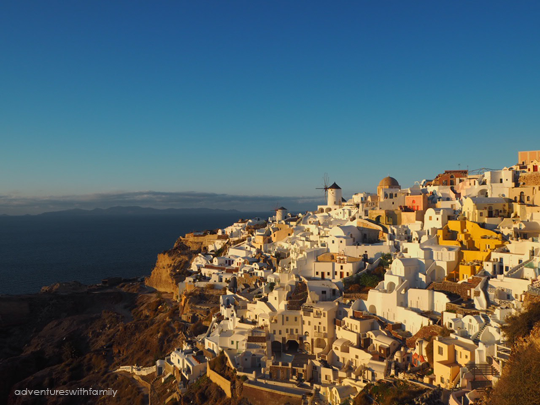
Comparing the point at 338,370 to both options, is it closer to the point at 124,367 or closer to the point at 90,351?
the point at 124,367

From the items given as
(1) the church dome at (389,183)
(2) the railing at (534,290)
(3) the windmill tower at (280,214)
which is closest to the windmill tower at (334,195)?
(1) the church dome at (389,183)

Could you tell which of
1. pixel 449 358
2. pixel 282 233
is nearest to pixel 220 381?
pixel 449 358

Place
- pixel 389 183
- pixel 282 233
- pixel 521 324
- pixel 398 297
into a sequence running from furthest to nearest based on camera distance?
pixel 282 233 < pixel 389 183 < pixel 398 297 < pixel 521 324

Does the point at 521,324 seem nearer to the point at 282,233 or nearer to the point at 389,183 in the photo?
the point at 389,183

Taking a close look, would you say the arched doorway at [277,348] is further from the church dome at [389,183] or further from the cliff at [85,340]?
the church dome at [389,183]

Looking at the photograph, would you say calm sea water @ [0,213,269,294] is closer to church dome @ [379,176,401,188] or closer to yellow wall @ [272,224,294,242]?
yellow wall @ [272,224,294,242]

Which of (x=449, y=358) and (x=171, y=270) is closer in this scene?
(x=449, y=358)
